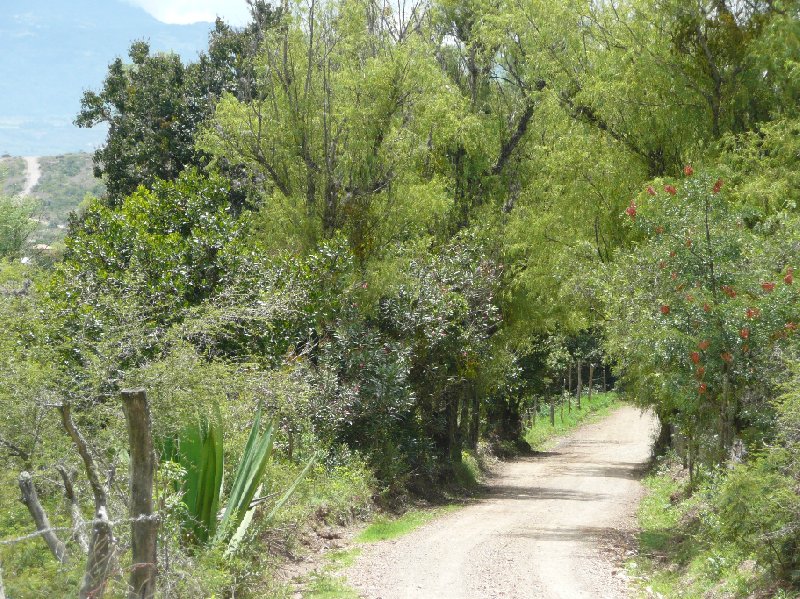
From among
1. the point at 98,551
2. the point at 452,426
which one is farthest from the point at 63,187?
the point at 98,551

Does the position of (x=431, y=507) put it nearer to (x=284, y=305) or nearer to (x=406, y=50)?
(x=284, y=305)

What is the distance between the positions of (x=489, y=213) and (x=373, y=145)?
5348 millimetres

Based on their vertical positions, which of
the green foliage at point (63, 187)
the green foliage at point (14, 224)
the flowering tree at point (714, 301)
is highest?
the green foliage at point (63, 187)

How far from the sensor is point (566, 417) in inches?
2143

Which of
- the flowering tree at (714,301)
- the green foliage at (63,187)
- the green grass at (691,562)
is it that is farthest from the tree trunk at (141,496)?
the green foliage at (63,187)

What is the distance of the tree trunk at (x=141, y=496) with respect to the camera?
23.2 ft

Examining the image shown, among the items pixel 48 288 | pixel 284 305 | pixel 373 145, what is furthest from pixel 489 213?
pixel 48 288

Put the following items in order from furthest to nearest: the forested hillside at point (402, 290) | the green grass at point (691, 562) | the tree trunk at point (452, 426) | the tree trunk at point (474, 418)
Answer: the tree trunk at point (474, 418) < the tree trunk at point (452, 426) < the green grass at point (691, 562) < the forested hillside at point (402, 290)

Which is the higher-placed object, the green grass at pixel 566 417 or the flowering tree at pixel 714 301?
the flowering tree at pixel 714 301

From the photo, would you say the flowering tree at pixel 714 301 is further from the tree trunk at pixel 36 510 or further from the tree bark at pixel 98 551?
the tree trunk at pixel 36 510

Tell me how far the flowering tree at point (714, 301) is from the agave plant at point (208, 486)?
19.8ft

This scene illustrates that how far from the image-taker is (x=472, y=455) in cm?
3092

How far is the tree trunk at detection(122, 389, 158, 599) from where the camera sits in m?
7.08

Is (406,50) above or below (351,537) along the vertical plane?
above
